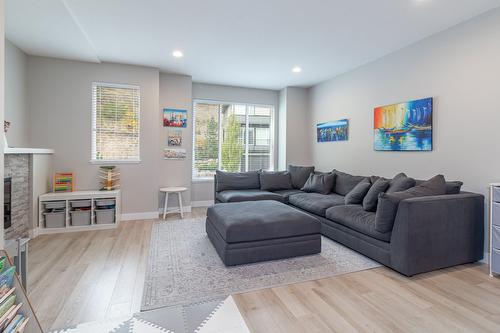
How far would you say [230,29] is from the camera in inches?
128

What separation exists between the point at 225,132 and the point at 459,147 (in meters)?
4.31

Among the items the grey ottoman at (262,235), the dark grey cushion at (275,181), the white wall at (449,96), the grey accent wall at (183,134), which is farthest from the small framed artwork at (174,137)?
the white wall at (449,96)

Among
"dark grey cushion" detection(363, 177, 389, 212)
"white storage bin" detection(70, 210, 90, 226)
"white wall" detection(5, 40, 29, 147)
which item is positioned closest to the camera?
"dark grey cushion" detection(363, 177, 389, 212)

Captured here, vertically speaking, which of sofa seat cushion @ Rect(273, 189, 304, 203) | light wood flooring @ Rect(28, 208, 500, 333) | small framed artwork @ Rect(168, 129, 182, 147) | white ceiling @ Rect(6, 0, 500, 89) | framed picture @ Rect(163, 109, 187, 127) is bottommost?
light wood flooring @ Rect(28, 208, 500, 333)

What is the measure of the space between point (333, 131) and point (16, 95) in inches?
208

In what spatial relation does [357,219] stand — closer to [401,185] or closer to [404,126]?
[401,185]

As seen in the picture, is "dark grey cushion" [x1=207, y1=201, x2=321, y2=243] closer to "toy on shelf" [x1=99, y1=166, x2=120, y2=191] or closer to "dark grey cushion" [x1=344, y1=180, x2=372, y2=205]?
"dark grey cushion" [x1=344, y1=180, x2=372, y2=205]

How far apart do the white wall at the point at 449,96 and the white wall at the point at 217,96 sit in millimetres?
2363

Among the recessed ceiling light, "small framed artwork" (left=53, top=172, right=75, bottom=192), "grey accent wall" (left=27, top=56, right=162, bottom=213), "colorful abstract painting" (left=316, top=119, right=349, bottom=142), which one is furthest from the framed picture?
"colorful abstract painting" (left=316, top=119, right=349, bottom=142)

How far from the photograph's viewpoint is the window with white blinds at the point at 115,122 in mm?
4449

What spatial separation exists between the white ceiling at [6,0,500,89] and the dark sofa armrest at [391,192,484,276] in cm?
205

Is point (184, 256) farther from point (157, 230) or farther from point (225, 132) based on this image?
point (225, 132)

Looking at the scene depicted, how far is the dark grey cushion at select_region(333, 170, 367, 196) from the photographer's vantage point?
4254 mm

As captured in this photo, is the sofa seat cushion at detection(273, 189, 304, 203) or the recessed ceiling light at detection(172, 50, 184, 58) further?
the sofa seat cushion at detection(273, 189, 304, 203)
